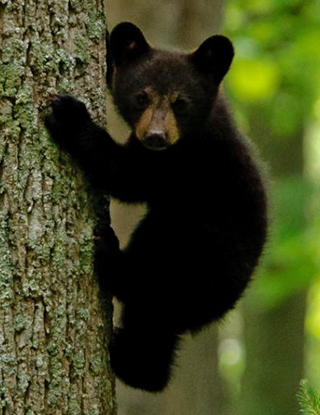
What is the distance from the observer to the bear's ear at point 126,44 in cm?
602

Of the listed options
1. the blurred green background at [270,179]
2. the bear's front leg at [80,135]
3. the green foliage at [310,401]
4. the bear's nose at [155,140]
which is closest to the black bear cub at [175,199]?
the bear's nose at [155,140]

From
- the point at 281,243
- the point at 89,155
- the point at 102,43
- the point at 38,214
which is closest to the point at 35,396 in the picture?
the point at 38,214

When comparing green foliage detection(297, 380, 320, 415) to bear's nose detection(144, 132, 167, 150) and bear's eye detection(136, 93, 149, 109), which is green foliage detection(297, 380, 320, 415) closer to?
bear's nose detection(144, 132, 167, 150)

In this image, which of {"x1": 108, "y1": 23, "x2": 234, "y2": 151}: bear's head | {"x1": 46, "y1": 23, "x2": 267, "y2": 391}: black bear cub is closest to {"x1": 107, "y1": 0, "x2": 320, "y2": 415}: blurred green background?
{"x1": 46, "y1": 23, "x2": 267, "y2": 391}: black bear cub

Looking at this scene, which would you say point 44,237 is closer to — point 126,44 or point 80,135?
point 80,135

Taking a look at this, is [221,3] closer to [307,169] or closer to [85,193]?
[85,193]

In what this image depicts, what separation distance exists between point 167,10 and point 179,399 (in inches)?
164

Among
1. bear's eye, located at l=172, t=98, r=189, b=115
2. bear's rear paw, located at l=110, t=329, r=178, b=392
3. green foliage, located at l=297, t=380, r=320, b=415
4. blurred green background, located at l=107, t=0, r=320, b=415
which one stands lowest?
blurred green background, located at l=107, t=0, r=320, b=415

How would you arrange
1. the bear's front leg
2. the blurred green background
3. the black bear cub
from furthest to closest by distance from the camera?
the blurred green background
the black bear cub
the bear's front leg

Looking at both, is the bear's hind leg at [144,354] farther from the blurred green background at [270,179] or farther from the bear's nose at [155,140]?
the blurred green background at [270,179]

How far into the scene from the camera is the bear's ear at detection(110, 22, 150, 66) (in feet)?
19.7

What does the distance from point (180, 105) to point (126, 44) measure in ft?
1.80

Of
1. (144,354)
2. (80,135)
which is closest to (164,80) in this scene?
(80,135)

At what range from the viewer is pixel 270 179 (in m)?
7.82
